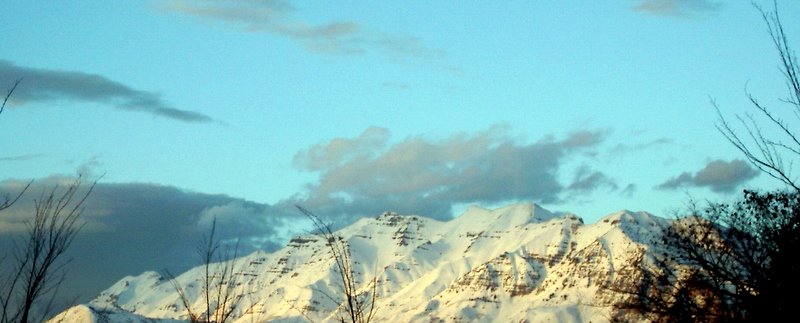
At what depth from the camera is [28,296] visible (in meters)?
26.1

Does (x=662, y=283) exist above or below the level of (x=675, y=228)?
below

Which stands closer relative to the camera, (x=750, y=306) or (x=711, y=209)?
(x=750, y=306)

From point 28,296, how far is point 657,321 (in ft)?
55.3

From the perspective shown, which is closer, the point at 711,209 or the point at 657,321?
the point at 657,321

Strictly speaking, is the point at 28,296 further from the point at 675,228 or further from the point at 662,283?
the point at 675,228

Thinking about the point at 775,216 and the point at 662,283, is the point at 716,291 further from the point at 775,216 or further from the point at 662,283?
the point at 775,216

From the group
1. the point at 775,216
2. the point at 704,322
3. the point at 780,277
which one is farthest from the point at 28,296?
the point at 775,216

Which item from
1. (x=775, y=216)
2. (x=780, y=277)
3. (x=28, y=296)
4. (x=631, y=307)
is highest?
(x=775, y=216)

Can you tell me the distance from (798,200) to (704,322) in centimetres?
630

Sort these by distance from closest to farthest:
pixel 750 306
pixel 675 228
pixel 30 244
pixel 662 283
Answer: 1. pixel 750 306
2. pixel 662 283
3. pixel 30 244
4. pixel 675 228

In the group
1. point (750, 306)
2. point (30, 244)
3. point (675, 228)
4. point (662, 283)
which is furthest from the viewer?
point (675, 228)

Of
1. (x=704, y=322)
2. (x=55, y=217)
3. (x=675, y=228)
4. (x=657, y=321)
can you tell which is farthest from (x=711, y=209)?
(x=55, y=217)

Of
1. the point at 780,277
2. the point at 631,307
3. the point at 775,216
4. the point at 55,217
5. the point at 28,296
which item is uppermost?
the point at 775,216

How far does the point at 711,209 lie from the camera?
32.0 meters
